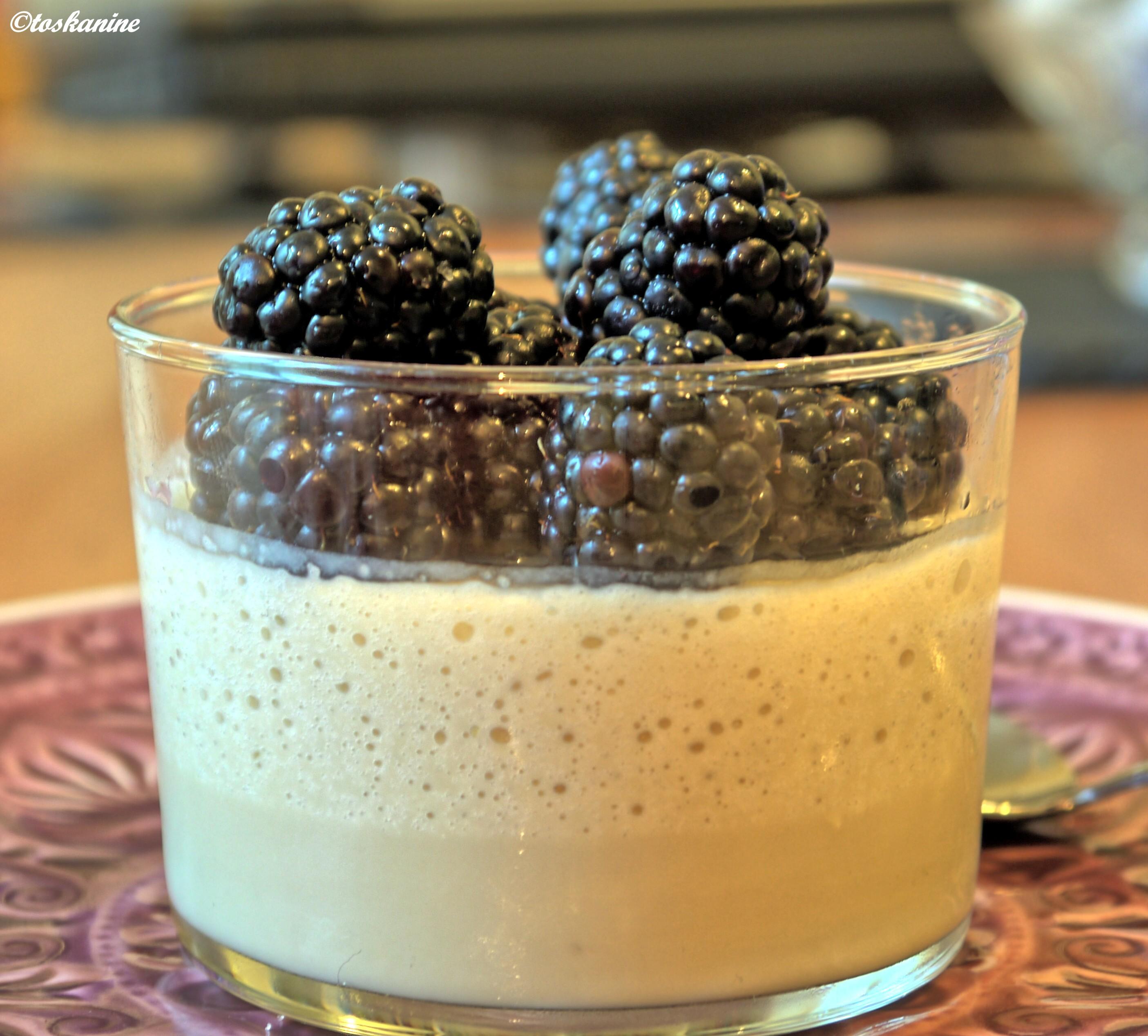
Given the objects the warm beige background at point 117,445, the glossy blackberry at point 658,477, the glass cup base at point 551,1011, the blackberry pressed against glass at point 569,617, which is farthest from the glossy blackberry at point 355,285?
the warm beige background at point 117,445

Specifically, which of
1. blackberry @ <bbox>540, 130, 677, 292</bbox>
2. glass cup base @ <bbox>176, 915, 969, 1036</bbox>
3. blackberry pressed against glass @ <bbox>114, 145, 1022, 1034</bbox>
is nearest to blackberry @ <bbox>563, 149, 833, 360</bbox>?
blackberry pressed against glass @ <bbox>114, 145, 1022, 1034</bbox>

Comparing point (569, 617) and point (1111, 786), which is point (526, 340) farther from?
point (1111, 786)

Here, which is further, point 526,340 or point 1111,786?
point 1111,786

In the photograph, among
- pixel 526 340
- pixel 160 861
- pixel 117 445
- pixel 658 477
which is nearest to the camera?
pixel 658 477

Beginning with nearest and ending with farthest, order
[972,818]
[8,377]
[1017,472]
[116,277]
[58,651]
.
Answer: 1. [972,818]
2. [58,651]
3. [1017,472]
4. [8,377]
5. [116,277]

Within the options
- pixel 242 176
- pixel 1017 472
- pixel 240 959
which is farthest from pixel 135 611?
pixel 242 176

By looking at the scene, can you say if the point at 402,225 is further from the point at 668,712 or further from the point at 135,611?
the point at 135,611

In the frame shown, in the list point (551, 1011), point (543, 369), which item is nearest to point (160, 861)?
point (551, 1011)
